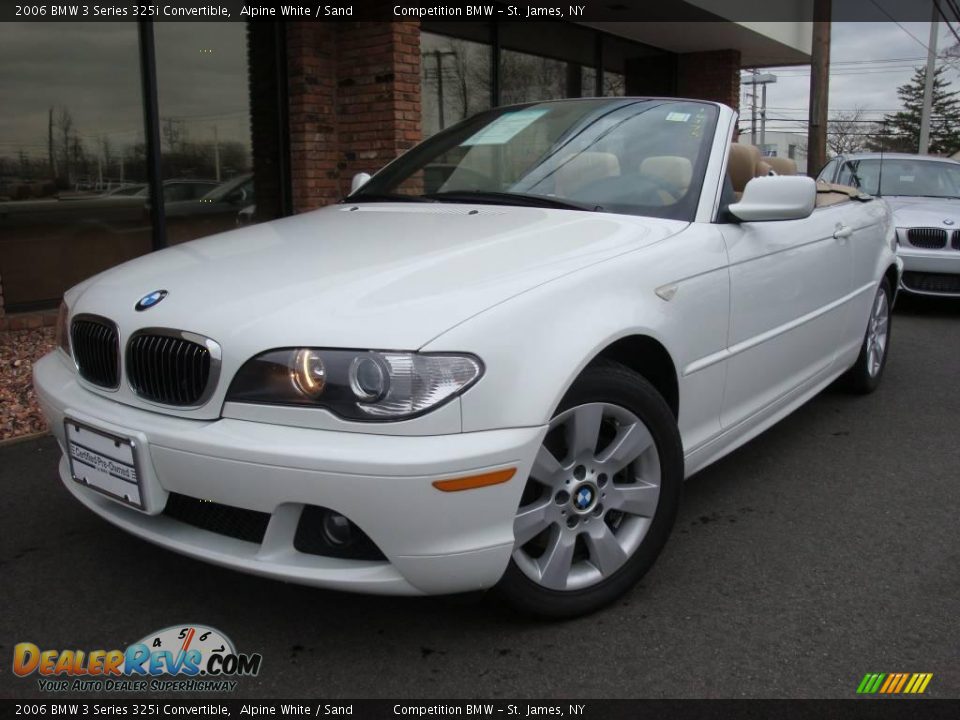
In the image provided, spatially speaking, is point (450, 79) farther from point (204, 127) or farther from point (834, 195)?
point (834, 195)

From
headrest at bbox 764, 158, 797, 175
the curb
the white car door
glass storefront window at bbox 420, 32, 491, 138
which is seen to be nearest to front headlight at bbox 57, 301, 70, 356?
the curb

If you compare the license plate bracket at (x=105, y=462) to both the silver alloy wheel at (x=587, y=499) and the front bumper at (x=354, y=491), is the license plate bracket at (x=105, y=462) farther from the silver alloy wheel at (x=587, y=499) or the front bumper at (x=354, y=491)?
the silver alloy wheel at (x=587, y=499)

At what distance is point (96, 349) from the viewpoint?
2621 millimetres

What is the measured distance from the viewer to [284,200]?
314 inches

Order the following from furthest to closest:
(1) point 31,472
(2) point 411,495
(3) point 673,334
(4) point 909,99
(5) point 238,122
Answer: (4) point 909,99
(5) point 238,122
(1) point 31,472
(3) point 673,334
(2) point 411,495

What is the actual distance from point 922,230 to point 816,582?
21.2ft

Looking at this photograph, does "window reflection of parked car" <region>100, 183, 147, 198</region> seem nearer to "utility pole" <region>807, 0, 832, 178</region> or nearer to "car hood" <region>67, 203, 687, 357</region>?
"car hood" <region>67, 203, 687, 357</region>

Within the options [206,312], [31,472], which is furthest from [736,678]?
[31,472]

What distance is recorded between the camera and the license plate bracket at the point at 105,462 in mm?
2330

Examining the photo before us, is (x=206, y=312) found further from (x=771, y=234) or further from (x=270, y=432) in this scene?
(x=771, y=234)

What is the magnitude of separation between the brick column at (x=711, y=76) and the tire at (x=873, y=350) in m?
9.21

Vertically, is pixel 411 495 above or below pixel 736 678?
above

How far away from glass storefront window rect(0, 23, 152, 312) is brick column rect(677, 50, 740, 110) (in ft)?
30.9
